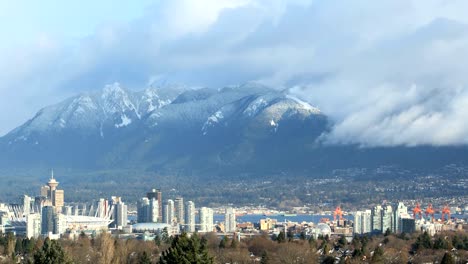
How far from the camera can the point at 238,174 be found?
173m

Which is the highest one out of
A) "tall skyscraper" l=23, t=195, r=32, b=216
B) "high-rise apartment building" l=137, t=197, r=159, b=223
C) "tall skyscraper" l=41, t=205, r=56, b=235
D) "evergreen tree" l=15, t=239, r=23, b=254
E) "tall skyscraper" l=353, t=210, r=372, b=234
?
"tall skyscraper" l=23, t=195, r=32, b=216

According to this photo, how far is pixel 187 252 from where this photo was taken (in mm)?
31500

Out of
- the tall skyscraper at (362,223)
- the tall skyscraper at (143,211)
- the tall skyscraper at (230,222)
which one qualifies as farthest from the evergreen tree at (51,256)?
the tall skyscraper at (143,211)

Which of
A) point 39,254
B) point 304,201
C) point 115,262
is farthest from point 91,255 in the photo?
point 304,201

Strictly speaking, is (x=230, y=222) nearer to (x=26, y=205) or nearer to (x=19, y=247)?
(x=26, y=205)

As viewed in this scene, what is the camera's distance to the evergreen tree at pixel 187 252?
31344 millimetres

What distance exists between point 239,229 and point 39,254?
71.5 meters

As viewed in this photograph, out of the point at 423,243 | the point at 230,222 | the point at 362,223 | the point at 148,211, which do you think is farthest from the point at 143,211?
the point at 423,243

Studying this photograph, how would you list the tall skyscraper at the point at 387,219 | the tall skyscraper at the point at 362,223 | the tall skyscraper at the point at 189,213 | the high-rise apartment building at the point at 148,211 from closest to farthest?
the tall skyscraper at the point at 387,219
the tall skyscraper at the point at 362,223
the tall skyscraper at the point at 189,213
the high-rise apartment building at the point at 148,211

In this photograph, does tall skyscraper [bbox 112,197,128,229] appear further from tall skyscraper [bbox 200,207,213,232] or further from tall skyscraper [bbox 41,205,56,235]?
tall skyscraper [bbox 41,205,56,235]

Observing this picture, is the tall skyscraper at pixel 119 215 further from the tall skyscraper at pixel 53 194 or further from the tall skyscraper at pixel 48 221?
the tall skyscraper at pixel 53 194

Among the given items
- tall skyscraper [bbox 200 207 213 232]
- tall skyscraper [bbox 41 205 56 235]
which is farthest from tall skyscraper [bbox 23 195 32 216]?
tall skyscraper [bbox 200 207 213 232]

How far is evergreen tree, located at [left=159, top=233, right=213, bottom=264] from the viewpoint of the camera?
31344 millimetres

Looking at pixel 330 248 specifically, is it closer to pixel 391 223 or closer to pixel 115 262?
pixel 115 262
